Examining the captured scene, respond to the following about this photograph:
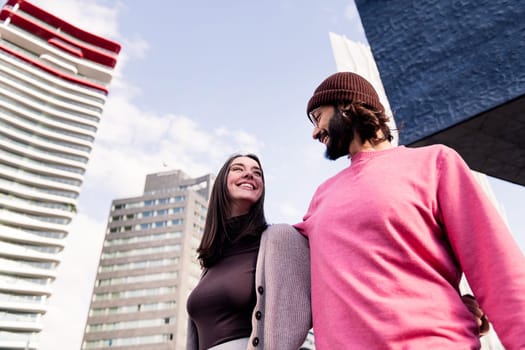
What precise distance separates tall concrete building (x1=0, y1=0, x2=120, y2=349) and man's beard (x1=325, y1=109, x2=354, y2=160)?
5316cm

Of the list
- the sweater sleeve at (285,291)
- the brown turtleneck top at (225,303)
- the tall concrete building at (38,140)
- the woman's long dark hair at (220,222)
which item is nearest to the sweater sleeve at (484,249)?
the sweater sleeve at (285,291)

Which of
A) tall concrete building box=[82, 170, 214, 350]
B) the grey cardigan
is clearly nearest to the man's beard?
the grey cardigan

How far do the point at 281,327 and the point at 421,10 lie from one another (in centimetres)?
566

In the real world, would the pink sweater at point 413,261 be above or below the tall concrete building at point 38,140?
below

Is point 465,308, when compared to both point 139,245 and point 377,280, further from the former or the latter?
point 139,245

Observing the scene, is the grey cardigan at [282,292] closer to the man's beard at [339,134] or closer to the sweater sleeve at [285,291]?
the sweater sleeve at [285,291]

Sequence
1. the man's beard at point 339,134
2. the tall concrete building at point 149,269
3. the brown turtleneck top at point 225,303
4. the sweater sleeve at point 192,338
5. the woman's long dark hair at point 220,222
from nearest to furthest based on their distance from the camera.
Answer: the man's beard at point 339,134
the brown turtleneck top at point 225,303
the sweater sleeve at point 192,338
the woman's long dark hair at point 220,222
the tall concrete building at point 149,269

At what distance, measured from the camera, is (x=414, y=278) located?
1.27m

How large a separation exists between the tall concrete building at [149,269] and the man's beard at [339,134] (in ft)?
203

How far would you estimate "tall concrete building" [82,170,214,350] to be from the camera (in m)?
62.1

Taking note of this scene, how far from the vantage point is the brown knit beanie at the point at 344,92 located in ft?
5.54

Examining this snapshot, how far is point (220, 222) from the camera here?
95.8 inches

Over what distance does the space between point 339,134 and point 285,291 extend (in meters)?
0.77

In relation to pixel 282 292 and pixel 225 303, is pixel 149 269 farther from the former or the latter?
pixel 282 292
